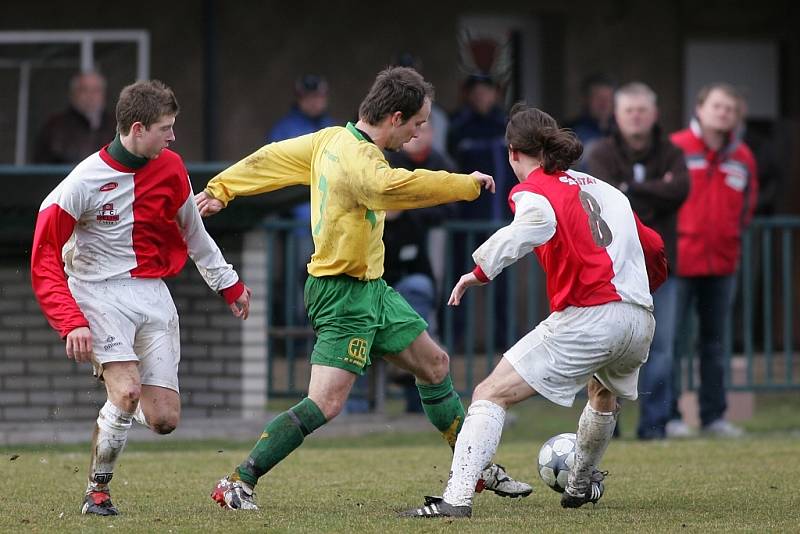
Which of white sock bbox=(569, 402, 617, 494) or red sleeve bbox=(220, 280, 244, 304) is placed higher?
red sleeve bbox=(220, 280, 244, 304)

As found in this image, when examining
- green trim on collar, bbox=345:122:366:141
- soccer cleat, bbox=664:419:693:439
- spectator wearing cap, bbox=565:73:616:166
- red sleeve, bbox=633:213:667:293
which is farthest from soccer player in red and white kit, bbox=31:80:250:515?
spectator wearing cap, bbox=565:73:616:166

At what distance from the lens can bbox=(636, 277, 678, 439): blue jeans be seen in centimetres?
1017

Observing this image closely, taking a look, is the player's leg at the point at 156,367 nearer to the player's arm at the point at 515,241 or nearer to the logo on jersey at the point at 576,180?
the player's arm at the point at 515,241

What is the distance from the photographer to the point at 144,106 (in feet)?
21.2

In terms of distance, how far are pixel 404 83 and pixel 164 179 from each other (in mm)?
1101

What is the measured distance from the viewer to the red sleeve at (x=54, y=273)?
626 cm

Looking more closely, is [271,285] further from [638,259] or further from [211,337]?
[638,259]

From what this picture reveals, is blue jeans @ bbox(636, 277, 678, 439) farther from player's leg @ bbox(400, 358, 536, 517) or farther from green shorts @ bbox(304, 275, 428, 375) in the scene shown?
player's leg @ bbox(400, 358, 536, 517)

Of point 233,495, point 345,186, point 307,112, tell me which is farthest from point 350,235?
point 307,112

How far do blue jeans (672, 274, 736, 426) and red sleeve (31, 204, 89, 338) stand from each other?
18.0ft

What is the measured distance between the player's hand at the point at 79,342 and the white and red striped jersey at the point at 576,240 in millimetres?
1581

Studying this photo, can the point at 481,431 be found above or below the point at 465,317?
below

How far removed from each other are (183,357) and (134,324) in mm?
4707

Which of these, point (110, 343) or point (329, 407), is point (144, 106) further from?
point (329, 407)
